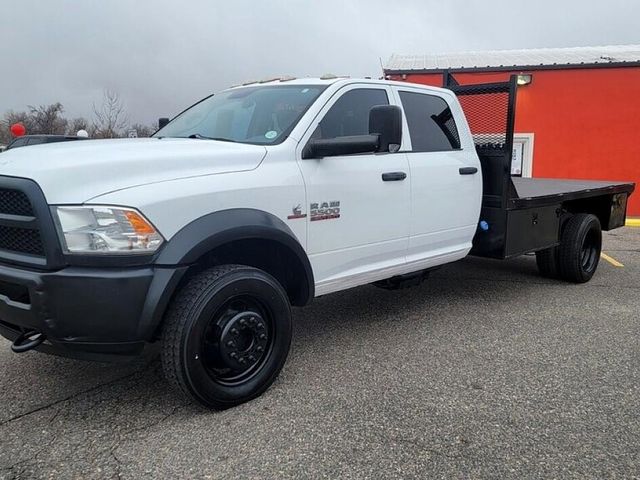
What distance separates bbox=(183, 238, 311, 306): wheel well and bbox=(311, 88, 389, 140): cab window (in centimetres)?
84

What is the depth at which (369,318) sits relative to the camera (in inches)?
195

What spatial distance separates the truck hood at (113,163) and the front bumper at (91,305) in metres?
0.41

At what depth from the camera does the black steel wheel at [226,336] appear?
2902 millimetres

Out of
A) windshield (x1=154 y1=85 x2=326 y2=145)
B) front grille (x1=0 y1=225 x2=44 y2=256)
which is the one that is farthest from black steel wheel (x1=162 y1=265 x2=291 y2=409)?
windshield (x1=154 y1=85 x2=326 y2=145)

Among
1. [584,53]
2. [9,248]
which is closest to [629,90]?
[584,53]

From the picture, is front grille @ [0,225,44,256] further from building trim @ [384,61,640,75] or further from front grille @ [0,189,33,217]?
building trim @ [384,61,640,75]

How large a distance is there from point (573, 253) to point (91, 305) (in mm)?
5159

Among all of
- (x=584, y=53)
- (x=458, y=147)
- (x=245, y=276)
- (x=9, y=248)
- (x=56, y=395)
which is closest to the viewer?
(x=9, y=248)

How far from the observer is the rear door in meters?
4.39

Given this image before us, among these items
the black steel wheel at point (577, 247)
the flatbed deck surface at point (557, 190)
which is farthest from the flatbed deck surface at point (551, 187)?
the black steel wheel at point (577, 247)

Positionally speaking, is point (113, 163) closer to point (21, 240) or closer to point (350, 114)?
point (21, 240)

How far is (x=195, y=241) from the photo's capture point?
2871mm

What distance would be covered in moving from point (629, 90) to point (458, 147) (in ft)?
34.8

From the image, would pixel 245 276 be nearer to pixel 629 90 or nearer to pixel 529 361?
pixel 529 361
